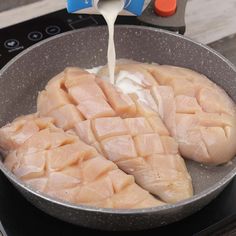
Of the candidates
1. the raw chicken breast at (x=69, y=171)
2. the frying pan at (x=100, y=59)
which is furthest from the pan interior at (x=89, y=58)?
the raw chicken breast at (x=69, y=171)

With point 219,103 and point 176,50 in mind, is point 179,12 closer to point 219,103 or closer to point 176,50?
point 176,50

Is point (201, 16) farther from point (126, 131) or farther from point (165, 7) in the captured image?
point (126, 131)

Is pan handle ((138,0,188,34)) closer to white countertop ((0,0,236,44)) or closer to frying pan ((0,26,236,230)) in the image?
frying pan ((0,26,236,230))

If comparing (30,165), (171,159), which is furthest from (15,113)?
(171,159)

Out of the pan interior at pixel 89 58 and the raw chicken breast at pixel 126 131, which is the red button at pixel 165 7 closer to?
the pan interior at pixel 89 58

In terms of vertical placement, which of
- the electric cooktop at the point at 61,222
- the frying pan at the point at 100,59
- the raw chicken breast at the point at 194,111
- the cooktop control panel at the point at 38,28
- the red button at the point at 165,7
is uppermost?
the red button at the point at 165,7

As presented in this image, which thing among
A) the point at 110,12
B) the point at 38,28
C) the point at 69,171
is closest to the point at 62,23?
Answer: the point at 38,28
